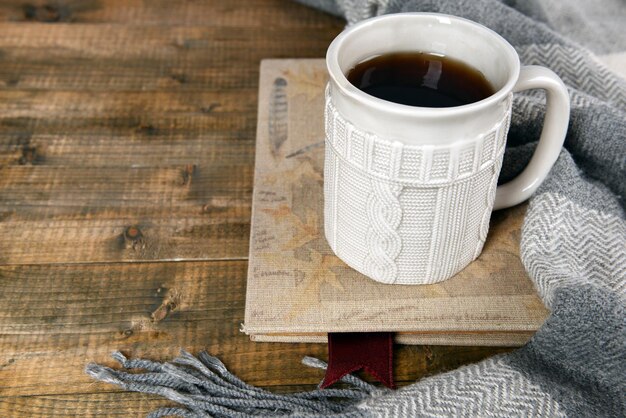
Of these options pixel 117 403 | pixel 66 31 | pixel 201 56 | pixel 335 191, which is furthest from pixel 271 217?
pixel 66 31

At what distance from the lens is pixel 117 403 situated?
1.87 ft

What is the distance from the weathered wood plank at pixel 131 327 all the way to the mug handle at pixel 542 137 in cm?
14

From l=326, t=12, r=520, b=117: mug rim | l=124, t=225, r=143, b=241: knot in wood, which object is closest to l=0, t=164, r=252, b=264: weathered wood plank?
l=124, t=225, r=143, b=241: knot in wood

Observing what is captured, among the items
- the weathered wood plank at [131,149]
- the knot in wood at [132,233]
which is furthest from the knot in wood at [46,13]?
the knot in wood at [132,233]

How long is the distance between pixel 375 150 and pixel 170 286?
0.24 metres

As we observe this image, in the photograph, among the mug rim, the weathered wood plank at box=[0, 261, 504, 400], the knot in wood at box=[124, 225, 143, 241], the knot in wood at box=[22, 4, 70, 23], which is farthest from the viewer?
the knot in wood at box=[22, 4, 70, 23]

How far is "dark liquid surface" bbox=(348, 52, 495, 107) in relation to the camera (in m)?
0.57

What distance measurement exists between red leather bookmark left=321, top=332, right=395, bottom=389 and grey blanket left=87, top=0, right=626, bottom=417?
1 centimetres

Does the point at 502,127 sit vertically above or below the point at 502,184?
above

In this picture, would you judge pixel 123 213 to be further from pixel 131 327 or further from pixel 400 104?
pixel 400 104

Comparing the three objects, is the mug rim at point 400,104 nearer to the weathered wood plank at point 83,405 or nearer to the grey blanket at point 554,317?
the grey blanket at point 554,317

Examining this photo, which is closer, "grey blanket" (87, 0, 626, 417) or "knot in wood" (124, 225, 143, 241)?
"grey blanket" (87, 0, 626, 417)

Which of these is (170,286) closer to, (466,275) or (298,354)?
(298,354)

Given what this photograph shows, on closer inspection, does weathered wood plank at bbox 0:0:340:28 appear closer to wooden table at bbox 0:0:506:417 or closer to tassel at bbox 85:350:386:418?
wooden table at bbox 0:0:506:417
